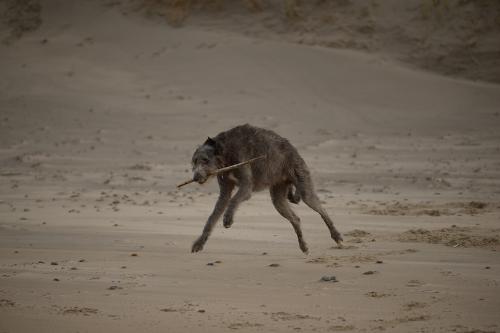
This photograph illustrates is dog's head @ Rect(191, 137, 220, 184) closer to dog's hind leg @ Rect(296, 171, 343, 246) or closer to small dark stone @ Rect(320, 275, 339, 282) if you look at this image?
dog's hind leg @ Rect(296, 171, 343, 246)

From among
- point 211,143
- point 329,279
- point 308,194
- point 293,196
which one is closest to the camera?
point 329,279

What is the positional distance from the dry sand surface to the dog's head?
0.81 metres

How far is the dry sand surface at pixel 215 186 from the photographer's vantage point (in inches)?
225

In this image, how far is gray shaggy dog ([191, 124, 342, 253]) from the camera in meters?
8.05

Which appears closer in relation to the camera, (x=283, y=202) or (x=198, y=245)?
(x=198, y=245)

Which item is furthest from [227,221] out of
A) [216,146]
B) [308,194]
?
[308,194]

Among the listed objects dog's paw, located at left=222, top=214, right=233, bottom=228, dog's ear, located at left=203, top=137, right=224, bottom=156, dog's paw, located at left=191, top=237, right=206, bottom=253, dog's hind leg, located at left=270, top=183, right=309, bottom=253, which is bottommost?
dog's paw, located at left=191, top=237, right=206, bottom=253

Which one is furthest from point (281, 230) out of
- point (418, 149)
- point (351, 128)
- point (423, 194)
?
point (351, 128)

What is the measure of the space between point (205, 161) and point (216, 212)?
54 centimetres

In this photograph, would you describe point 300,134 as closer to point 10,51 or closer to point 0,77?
point 0,77

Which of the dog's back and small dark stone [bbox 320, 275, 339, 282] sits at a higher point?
the dog's back

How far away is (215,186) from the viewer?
14.6 meters

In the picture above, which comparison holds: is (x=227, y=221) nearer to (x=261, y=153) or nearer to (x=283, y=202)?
(x=261, y=153)

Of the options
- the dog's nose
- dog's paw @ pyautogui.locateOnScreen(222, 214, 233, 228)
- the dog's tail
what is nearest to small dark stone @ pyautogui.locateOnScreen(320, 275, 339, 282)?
dog's paw @ pyautogui.locateOnScreen(222, 214, 233, 228)
